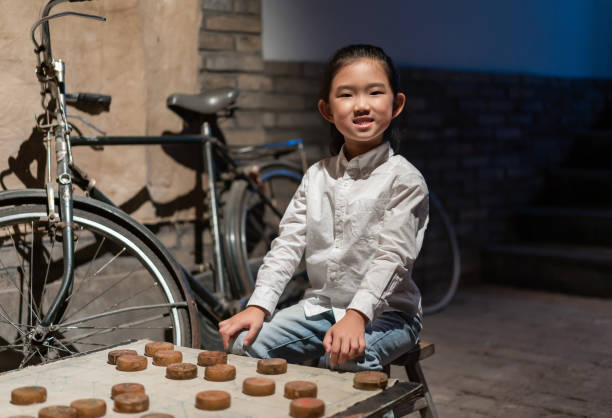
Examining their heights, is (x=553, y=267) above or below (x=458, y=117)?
below

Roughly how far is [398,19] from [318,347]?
9.26 feet

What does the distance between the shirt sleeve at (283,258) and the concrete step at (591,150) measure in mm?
3918

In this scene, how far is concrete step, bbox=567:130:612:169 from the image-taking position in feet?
17.5

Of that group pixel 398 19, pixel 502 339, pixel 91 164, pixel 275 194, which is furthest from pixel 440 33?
pixel 91 164

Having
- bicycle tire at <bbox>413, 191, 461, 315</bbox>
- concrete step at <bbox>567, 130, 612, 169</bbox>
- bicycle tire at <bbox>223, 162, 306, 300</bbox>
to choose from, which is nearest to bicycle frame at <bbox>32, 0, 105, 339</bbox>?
bicycle tire at <bbox>223, 162, 306, 300</bbox>

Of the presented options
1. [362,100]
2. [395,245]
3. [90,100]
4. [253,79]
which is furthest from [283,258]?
[253,79]

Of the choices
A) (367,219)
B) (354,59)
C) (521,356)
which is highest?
(354,59)

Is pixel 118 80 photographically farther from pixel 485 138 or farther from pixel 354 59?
pixel 485 138

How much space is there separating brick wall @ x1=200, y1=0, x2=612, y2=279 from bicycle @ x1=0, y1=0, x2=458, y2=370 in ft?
0.90

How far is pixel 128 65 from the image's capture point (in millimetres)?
2994

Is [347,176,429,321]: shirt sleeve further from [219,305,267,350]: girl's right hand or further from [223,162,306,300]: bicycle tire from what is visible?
[223,162,306,300]: bicycle tire

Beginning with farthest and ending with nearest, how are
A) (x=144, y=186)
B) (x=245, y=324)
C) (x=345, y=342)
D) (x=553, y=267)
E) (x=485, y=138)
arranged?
(x=485, y=138), (x=553, y=267), (x=144, y=186), (x=245, y=324), (x=345, y=342)

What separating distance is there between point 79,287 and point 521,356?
1.84 metres

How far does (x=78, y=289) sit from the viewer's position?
7.84 ft
